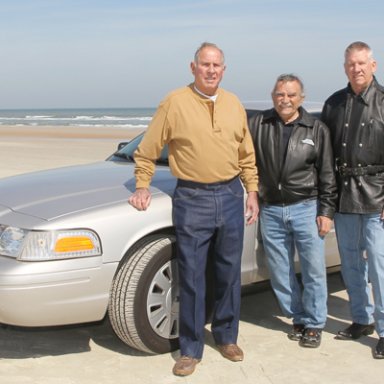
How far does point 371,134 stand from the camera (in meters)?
3.91

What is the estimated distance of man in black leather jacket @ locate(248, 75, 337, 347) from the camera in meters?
4.05

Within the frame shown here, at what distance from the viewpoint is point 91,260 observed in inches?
141

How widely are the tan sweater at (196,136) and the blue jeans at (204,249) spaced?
107 millimetres

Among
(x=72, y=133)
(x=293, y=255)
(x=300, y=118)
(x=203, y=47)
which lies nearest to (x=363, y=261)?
(x=293, y=255)

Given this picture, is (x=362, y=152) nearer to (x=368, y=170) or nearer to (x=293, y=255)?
(x=368, y=170)

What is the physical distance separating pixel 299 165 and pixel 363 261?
2.69 feet

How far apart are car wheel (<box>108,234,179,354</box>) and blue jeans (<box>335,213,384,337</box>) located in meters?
1.18

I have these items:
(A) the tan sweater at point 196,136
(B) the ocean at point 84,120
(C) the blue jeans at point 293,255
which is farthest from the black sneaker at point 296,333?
(B) the ocean at point 84,120

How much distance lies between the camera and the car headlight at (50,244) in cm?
350

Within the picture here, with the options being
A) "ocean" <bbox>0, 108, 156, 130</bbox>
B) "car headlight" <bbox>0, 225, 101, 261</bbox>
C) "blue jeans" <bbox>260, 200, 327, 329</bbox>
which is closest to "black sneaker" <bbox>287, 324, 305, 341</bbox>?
"blue jeans" <bbox>260, 200, 327, 329</bbox>

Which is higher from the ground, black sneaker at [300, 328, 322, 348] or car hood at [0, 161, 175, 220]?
car hood at [0, 161, 175, 220]

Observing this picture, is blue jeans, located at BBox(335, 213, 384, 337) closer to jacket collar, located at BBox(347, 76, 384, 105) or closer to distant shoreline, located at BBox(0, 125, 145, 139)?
jacket collar, located at BBox(347, 76, 384, 105)

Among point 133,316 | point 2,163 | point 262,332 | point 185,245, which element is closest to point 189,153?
point 185,245

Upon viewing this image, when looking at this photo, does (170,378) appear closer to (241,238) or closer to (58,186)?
(241,238)
